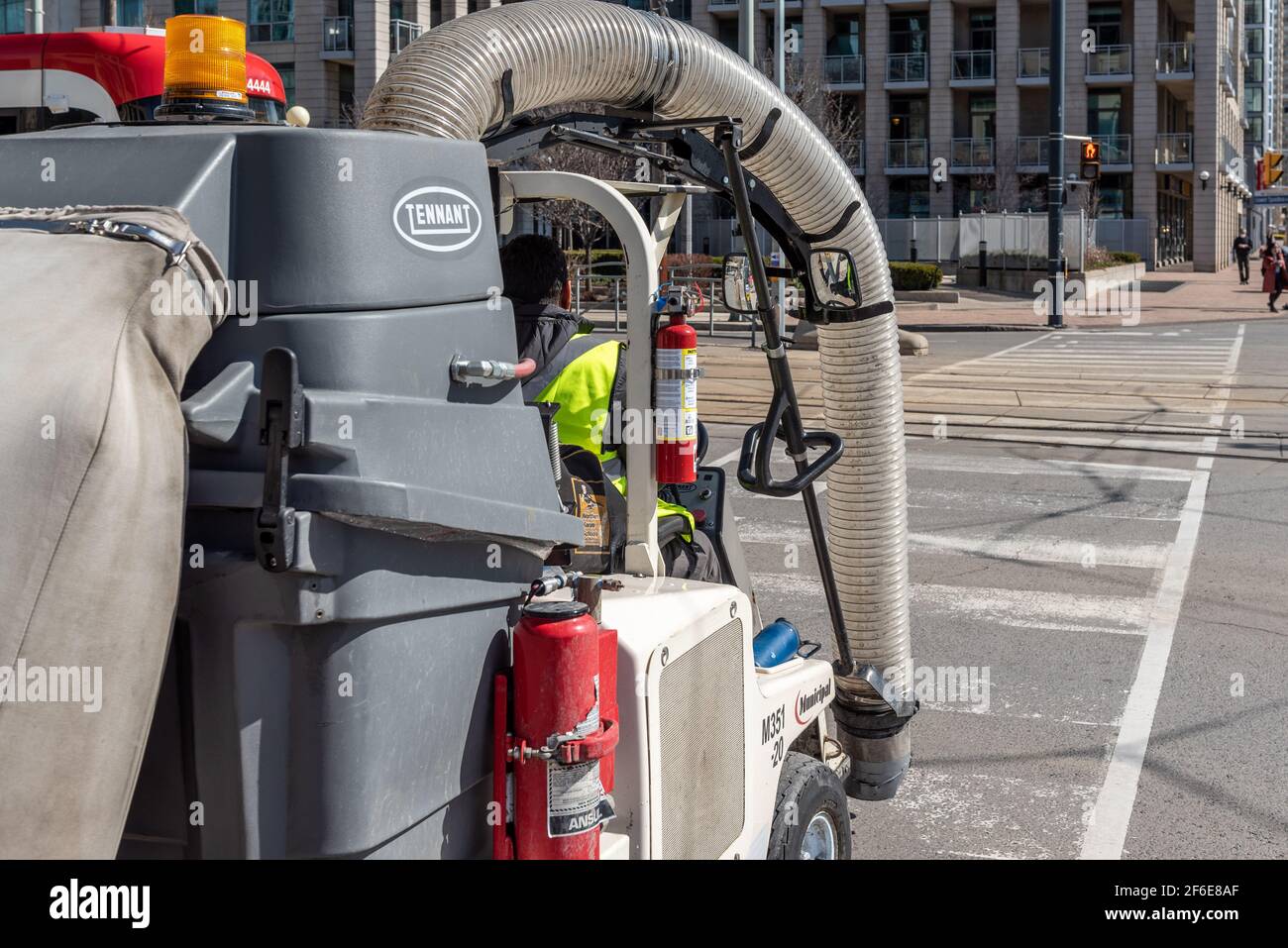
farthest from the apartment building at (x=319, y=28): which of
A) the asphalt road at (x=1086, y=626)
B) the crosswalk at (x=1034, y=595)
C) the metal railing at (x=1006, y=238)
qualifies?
the asphalt road at (x=1086, y=626)

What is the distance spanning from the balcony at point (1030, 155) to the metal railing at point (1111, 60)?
309cm

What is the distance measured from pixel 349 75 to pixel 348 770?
175ft

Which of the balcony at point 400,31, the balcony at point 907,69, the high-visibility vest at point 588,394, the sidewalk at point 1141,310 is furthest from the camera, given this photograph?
the balcony at point 907,69

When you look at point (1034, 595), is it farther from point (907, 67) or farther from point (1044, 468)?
point (907, 67)

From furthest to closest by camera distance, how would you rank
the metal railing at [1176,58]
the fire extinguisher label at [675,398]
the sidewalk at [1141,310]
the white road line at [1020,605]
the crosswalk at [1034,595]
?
the metal railing at [1176,58], the sidewalk at [1141,310], the white road line at [1020,605], the crosswalk at [1034,595], the fire extinguisher label at [675,398]

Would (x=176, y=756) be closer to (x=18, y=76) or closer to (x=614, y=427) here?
(x=614, y=427)

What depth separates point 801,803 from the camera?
375 centimetres

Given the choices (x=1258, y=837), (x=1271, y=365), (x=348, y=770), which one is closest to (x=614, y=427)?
(x=348, y=770)

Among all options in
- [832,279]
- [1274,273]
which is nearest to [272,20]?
[1274,273]

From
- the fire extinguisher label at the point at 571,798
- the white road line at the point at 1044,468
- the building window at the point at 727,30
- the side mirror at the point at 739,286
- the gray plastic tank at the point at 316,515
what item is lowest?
the white road line at the point at 1044,468

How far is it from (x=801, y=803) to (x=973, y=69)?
56361 mm

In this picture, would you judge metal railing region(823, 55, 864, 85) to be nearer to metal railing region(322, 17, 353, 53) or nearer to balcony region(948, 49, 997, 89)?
balcony region(948, 49, 997, 89)

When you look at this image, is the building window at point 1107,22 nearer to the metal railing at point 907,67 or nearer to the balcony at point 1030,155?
the balcony at point 1030,155

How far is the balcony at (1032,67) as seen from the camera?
55.2 meters
